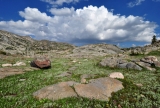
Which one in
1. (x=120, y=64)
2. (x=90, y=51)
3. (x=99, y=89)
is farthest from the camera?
(x=90, y=51)

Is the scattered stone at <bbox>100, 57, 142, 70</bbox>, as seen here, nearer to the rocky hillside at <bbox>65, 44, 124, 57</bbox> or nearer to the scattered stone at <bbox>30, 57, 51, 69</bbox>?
the scattered stone at <bbox>30, 57, 51, 69</bbox>

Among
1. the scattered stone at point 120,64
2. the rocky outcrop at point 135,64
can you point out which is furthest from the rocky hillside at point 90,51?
the rocky outcrop at point 135,64

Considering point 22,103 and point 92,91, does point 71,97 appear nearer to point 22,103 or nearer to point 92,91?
point 92,91

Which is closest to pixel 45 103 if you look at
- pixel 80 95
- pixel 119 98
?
pixel 80 95

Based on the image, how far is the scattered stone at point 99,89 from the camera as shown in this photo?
1376 centimetres

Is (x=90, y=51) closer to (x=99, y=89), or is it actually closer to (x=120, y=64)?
(x=120, y=64)

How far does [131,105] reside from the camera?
1237 cm

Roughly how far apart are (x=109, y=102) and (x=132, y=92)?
→ 378cm

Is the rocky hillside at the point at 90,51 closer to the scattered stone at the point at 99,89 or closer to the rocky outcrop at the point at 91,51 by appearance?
the rocky outcrop at the point at 91,51

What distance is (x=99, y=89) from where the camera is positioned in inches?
587

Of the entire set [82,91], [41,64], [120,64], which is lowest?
[82,91]

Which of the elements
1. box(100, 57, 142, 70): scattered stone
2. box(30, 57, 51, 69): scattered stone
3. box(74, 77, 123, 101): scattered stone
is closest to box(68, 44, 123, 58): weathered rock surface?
box(100, 57, 142, 70): scattered stone

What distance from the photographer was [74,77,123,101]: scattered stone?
1376 cm

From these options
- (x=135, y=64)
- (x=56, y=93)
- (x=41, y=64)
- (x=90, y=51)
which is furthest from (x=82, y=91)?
(x=90, y=51)
